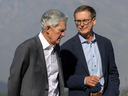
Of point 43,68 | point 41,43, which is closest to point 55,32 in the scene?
point 41,43

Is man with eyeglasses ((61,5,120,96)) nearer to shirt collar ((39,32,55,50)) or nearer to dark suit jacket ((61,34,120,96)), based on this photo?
dark suit jacket ((61,34,120,96))

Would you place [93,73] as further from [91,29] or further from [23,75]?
[23,75]

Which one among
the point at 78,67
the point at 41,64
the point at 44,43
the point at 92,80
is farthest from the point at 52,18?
the point at 92,80

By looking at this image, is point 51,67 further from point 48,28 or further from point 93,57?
point 93,57

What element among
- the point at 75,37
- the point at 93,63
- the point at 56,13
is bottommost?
the point at 93,63

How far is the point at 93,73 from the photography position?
4.61m

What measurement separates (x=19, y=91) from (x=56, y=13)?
1138mm

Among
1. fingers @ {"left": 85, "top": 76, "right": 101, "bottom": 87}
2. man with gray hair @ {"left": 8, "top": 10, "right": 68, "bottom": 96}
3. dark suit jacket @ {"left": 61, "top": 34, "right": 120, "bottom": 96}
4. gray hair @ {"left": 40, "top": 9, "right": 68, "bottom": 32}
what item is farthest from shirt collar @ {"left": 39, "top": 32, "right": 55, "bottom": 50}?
fingers @ {"left": 85, "top": 76, "right": 101, "bottom": 87}

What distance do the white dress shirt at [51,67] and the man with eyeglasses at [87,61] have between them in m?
0.43

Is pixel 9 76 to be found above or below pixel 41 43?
below

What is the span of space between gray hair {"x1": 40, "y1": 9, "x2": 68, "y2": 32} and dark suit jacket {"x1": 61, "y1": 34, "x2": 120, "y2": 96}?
68 centimetres

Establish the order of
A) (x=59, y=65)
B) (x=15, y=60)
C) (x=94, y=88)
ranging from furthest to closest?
(x=94, y=88) → (x=59, y=65) → (x=15, y=60)

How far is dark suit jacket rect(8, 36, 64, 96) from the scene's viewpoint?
3.94 meters

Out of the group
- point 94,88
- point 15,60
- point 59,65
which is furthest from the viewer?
point 94,88
